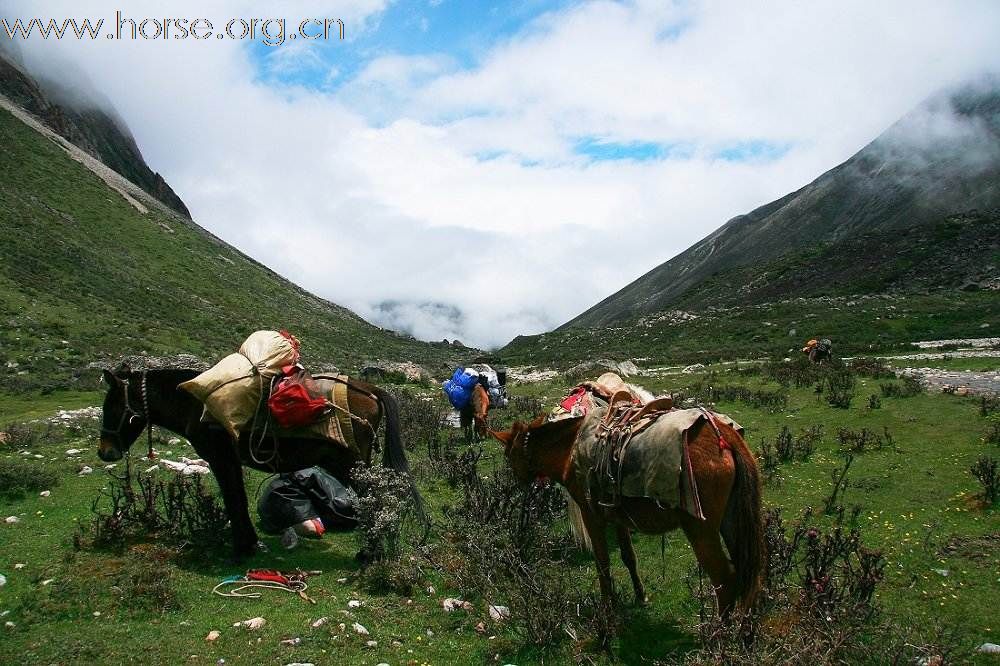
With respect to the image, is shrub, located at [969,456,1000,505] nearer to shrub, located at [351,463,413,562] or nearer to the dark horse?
the dark horse

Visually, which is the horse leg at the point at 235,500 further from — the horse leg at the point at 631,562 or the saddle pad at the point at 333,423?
the horse leg at the point at 631,562

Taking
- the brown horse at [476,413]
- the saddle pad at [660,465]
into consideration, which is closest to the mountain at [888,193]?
the brown horse at [476,413]

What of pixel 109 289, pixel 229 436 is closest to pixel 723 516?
pixel 229 436

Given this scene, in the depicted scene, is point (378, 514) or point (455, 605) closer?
point (455, 605)

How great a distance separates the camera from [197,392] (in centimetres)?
680

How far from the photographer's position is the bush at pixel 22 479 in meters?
8.45

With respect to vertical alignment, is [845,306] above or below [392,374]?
below

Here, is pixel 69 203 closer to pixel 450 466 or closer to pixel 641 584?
pixel 450 466

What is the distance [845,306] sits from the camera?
1700 inches

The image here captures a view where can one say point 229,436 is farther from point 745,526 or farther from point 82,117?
point 82,117

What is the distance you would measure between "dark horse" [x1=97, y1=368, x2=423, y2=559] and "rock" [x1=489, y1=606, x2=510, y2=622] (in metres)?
2.00

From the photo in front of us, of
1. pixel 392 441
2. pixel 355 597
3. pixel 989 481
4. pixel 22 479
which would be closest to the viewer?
pixel 355 597

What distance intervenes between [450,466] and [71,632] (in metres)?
6.03

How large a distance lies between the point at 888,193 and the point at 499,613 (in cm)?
10048
